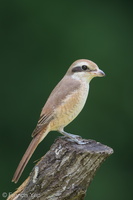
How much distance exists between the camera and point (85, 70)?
535cm

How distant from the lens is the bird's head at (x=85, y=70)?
209 inches

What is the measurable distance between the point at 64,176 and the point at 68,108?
1.15 metres

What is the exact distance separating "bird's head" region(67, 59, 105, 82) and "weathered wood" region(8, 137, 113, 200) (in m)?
1.26

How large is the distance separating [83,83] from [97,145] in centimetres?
103

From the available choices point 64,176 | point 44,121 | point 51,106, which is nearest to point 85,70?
point 51,106

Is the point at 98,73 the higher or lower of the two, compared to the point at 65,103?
higher

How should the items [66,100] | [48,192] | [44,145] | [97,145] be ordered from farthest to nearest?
[44,145] < [66,100] < [97,145] < [48,192]

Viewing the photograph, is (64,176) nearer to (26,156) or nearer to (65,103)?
(26,156)

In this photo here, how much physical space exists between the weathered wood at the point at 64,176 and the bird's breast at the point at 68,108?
0.90 m

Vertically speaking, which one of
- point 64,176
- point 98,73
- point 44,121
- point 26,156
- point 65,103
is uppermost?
point 98,73

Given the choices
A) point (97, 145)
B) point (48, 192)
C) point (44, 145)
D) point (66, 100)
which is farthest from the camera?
point (44, 145)

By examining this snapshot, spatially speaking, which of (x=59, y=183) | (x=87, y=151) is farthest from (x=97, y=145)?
(x=59, y=183)

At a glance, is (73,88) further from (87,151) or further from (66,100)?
(87,151)

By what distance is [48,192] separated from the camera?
13.6 ft
